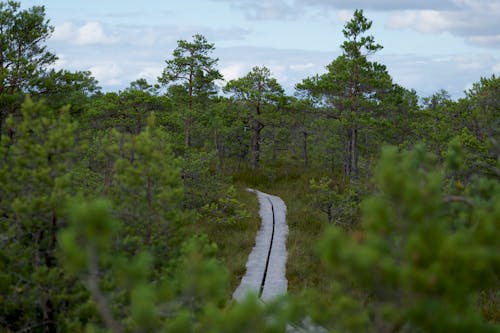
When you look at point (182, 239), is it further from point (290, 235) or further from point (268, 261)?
point (290, 235)

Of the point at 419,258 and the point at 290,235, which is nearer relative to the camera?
the point at 419,258

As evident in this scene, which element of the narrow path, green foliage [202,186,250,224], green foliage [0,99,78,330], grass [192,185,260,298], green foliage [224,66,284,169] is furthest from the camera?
green foliage [224,66,284,169]

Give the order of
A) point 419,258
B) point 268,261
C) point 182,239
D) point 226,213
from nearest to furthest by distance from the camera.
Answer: point 419,258 < point 182,239 < point 268,261 < point 226,213

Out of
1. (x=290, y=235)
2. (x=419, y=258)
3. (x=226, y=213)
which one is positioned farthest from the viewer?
(x=226, y=213)

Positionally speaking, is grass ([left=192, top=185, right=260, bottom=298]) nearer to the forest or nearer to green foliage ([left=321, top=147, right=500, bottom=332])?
the forest

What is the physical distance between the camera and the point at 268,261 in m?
15.2

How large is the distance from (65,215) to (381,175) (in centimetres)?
512

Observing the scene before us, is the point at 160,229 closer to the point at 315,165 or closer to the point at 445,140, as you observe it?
the point at 445,140

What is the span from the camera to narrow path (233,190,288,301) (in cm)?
1247

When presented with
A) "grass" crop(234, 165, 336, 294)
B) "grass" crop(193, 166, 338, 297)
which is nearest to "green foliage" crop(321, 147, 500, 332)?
"grass" crop(193, 166, 338, 297)

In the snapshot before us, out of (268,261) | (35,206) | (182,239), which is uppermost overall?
(35,206)

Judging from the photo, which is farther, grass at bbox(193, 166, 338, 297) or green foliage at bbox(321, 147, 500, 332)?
grass at bbox(193, 166, 338, 297)

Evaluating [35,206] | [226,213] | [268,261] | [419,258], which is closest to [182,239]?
[35,206]

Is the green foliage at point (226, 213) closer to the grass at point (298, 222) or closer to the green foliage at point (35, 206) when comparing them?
the grass at point (298, 222)
